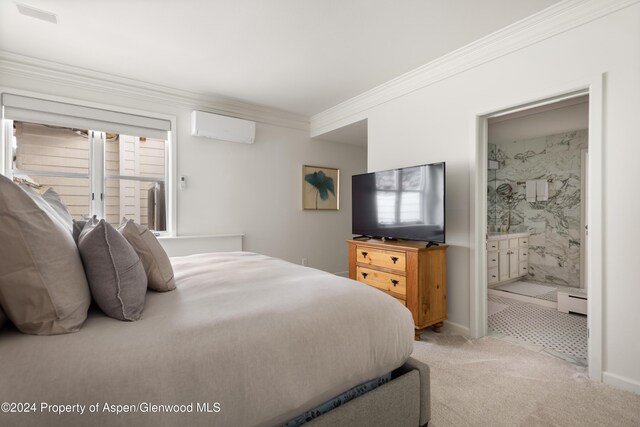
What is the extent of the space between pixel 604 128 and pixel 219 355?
2.61m

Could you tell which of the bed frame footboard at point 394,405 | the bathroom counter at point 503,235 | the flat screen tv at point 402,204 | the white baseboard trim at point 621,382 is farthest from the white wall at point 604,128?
the bathroom counter at point 503,235

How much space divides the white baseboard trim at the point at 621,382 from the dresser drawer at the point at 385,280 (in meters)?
1.37

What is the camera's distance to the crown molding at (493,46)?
Result: 80.6 inches

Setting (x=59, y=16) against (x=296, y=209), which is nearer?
(x=59, y=16)

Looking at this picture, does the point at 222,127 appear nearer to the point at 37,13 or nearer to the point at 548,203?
the point at 37,13

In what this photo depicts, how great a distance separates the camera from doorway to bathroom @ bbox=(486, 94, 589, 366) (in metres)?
3.78

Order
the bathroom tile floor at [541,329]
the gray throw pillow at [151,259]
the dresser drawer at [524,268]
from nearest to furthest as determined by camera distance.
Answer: the gray throw pillow at [151,259] < the bathroom tile floor at [541,329] < the dresser drawer at [524,268]

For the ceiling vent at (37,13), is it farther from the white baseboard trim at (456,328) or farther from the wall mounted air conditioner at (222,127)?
the white baseboard trim at (456,328)

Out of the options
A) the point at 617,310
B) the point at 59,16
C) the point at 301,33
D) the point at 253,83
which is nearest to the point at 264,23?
the point at 301,33

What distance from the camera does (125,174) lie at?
3422 millimetres

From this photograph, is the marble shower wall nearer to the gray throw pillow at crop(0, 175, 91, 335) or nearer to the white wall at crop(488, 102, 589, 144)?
the white wall at crop(488, 102, 589, 144)

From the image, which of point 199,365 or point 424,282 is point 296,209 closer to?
point 424,282

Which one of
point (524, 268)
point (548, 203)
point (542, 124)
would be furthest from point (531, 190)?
point (524, 268)

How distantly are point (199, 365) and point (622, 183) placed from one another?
258 centimetres
